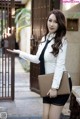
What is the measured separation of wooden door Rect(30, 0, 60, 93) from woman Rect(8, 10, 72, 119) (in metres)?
3.06

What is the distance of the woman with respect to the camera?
2857 mm

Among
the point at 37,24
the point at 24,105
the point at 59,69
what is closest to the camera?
the point at 59,69

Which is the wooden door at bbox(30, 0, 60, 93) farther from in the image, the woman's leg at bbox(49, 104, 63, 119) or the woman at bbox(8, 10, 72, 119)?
the woman's leg at bbox(49, 104, 63, 119)

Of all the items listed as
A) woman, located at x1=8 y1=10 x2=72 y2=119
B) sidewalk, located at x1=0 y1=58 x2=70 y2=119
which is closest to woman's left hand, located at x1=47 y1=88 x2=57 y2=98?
woman, located at x1=8 y1=10 x2=72 y2=119

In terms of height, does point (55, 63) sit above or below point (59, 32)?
below

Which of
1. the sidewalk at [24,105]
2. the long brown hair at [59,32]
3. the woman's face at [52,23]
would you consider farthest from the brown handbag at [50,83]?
the sidewalk at [24,105]

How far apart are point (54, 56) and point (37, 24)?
3756mm

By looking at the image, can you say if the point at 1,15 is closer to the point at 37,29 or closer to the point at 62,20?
the point at 37,29

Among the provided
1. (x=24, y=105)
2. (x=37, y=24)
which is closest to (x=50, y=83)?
(x=24, y=105)

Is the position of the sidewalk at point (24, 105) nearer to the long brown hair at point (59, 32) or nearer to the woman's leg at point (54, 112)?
the woman's leg at point (54, 112)

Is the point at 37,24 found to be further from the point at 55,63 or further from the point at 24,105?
the point at 55,63

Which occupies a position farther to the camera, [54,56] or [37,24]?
[37,24]

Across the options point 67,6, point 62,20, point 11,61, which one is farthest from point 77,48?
point 62,20

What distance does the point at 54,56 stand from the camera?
9.40 ft
